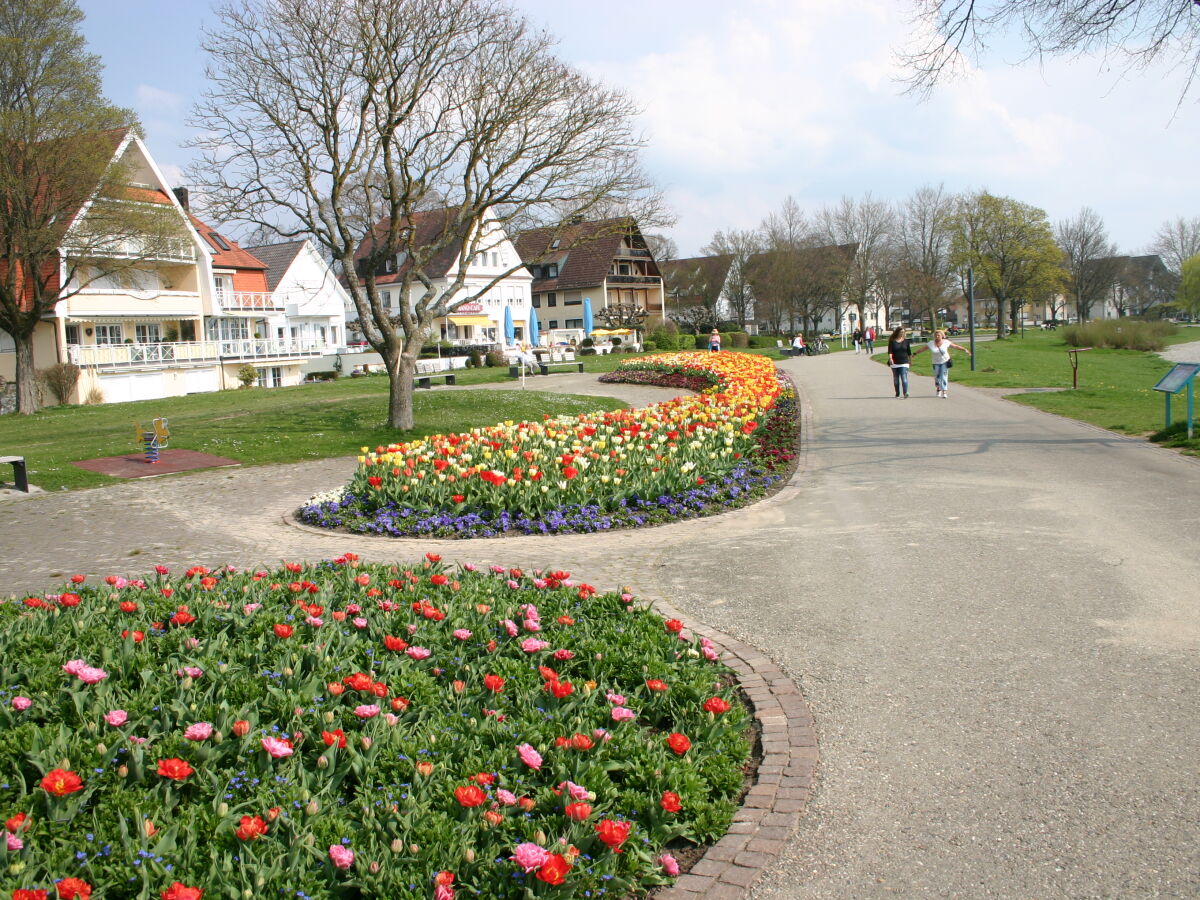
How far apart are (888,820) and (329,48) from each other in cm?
1687

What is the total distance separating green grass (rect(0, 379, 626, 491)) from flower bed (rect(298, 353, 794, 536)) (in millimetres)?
5442

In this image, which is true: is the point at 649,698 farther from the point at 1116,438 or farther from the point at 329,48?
the point at 329,48

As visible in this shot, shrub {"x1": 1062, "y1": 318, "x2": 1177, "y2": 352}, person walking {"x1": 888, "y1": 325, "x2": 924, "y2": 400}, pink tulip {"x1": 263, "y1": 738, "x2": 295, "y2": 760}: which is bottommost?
pink tulip {"x1": 263, "y1": 738, "x2": 295, "y2": 760}

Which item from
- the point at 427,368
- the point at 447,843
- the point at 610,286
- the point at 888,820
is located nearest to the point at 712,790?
the point at 888,820

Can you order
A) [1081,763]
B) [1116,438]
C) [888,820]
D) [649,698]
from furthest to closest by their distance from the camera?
[1116,438] → [649,698] → [1081,763] → [888,820]

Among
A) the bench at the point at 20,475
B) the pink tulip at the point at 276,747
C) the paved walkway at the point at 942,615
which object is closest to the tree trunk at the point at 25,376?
the bench at the point at 20,475

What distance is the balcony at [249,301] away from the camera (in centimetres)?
5050

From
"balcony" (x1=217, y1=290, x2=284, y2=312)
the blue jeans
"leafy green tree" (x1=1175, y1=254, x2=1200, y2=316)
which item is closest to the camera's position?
the blue jeans

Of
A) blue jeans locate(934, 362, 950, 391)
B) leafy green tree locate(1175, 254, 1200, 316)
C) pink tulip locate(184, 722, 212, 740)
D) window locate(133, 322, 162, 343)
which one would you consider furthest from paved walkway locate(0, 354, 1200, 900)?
leafy green tree locate(1175, 254, 1200, 316)

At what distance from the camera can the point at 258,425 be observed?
21.3 m

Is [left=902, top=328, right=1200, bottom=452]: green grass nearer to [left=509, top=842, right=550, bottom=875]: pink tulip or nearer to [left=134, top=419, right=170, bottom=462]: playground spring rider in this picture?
[left=509, top=842, right=550, bottom=875]: pink tulip

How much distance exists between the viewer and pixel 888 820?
400 centimetres

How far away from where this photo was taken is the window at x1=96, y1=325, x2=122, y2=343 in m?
43.8

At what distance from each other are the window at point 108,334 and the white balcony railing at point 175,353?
0.29m
